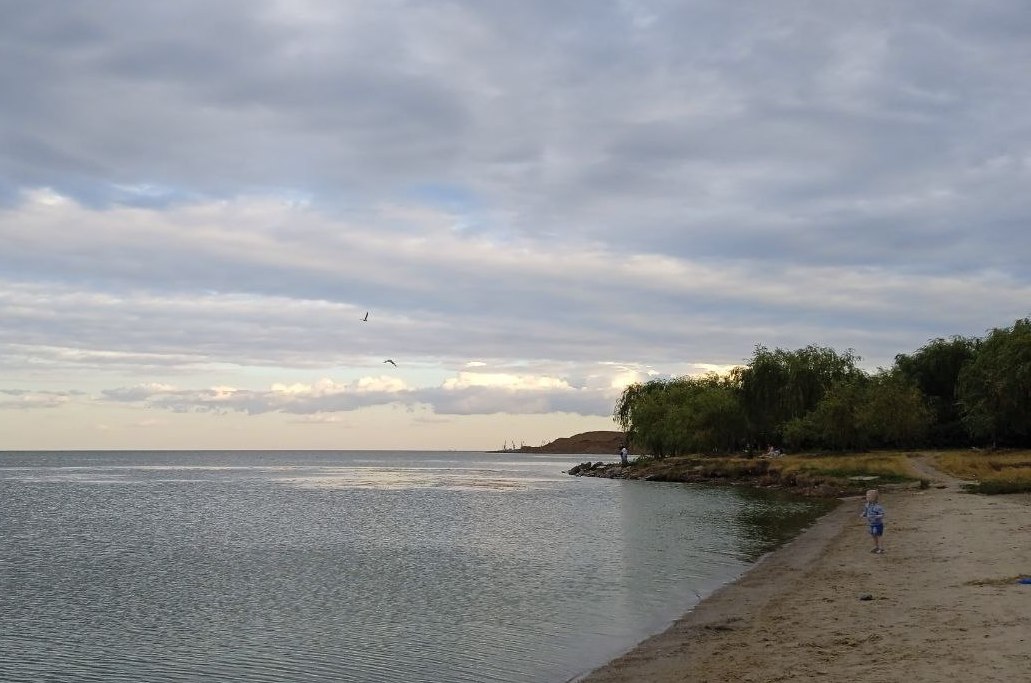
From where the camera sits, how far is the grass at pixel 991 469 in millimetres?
45688

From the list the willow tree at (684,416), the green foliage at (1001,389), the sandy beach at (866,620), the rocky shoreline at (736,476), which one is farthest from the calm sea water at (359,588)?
the willow tree at (684,416)

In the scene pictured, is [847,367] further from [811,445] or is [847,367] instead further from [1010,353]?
[1010,353]

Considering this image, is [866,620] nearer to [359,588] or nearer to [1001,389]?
[359,588]

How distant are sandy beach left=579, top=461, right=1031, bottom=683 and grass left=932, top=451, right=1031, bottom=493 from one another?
17.2 m

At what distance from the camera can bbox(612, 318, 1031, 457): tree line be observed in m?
80.1

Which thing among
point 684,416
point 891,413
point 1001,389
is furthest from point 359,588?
point 684,416

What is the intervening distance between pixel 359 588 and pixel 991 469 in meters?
51.6

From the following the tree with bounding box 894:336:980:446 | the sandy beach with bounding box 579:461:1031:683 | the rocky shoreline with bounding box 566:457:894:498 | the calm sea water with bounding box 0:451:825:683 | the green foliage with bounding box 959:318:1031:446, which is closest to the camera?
the sandy beach with bounding box 579:461:1031:683

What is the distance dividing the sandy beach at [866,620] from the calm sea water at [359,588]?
151 cm

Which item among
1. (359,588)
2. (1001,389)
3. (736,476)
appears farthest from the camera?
(736,476)

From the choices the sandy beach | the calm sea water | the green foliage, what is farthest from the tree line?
the sandy beach

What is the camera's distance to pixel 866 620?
1681cm

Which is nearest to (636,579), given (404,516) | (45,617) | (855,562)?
(855,562)

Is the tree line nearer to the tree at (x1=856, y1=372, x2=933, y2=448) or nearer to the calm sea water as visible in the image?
the tree at (x1=856, y1=372, x2=933, y2=448)
